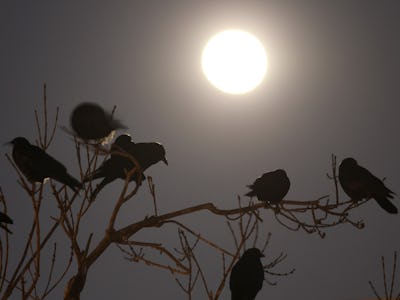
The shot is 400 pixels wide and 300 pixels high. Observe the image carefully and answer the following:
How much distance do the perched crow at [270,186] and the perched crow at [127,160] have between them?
3.71 feet

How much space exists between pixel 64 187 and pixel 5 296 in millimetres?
759

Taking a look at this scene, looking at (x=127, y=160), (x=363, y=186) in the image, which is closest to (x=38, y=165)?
(x=127, y=160)

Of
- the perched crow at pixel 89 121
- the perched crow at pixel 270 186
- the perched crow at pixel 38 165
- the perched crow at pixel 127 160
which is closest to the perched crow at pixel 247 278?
the perched crow at pixel 270 186

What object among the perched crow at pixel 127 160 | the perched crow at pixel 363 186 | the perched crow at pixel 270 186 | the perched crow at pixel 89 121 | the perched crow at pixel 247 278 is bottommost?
the perched crow at pixel 89 121

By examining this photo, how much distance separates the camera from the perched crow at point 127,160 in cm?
392

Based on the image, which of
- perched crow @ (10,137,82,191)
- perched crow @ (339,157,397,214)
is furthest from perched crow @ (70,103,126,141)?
perched crow @ (339,157,397,214)

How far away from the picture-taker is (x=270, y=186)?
4840 millimetres

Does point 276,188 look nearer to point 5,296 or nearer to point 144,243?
point 144,243

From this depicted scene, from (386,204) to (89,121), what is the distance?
12.6ft

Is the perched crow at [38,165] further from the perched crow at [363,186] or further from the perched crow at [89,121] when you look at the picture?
the perched crow at [363,186]

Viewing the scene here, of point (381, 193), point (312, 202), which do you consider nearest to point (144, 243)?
point (312, 202)

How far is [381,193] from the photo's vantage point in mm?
4879

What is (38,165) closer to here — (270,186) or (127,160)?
(127,160)

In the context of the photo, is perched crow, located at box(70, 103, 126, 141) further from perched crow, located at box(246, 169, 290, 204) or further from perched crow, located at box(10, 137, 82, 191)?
perched crow, located at box(246, 169, 290, 204)
